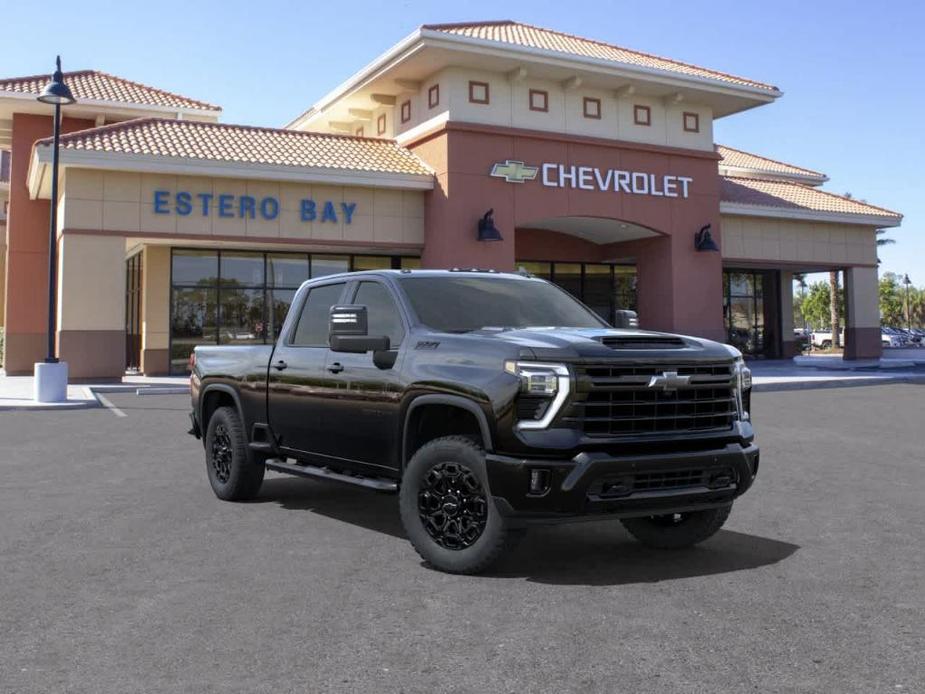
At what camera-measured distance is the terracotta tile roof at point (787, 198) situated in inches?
1314

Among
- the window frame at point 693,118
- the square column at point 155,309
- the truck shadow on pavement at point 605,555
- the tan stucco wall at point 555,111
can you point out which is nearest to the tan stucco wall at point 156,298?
the square column at point 155,309

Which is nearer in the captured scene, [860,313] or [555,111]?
[555,111]

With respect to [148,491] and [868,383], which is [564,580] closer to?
[148,491]

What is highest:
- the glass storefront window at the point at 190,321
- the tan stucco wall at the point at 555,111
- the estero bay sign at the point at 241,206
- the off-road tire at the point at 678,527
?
the tan stucco wall at the point at 555,111

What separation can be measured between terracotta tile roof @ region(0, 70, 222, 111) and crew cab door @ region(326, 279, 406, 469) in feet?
85.2

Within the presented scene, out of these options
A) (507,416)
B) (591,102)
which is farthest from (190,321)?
(507,416)

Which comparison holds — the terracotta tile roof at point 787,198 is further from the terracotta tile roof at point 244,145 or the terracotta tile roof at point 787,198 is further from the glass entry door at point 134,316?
the glass entry door at point 134,316

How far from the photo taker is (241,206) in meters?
25.0

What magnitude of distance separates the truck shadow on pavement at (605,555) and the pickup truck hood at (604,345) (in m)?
1.33

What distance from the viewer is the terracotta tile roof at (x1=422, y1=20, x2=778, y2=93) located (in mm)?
26875

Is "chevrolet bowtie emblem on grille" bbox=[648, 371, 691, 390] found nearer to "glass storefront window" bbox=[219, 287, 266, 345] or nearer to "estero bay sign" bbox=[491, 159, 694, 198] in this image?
"estero bay sign" bbox=[491, 159, 694, 198]

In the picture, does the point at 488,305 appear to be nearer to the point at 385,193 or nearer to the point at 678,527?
the point at 678,527

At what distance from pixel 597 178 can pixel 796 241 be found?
34.7ft

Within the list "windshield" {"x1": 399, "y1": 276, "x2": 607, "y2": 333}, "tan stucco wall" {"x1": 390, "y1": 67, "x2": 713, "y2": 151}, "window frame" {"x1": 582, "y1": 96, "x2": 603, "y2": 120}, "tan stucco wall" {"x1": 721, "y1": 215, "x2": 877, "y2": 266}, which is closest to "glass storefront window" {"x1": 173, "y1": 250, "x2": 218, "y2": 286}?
"tan stucco wall" {"x1": 390, "y1": 67, "x2": 713, "y2": 151}
